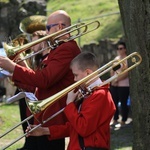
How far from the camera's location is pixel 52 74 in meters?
4.44

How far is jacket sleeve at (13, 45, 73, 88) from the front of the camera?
173 inches

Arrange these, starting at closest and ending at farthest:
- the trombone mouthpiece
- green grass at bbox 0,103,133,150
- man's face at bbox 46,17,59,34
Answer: the trombone mouthpiece → man's face at bbox 46,17,59,34 → green grass at bbox 0,103,133,150

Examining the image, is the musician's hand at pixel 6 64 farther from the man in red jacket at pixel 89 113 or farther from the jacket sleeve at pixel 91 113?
the jacket sleeve at pixel 91 113

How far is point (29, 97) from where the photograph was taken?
4.46 m

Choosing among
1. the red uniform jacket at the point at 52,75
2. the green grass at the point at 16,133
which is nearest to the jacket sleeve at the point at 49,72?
the red uniform jacket at the point at 52,75

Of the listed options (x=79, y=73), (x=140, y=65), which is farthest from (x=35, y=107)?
(x=140, y=65)

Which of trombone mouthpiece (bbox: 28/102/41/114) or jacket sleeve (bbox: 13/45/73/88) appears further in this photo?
jacket sleeve (bbox: 13/45/73/88)

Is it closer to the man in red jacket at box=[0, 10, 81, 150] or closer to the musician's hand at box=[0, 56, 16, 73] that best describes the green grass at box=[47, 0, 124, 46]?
the man in red jacket at box=[0, 10, 81, 150]

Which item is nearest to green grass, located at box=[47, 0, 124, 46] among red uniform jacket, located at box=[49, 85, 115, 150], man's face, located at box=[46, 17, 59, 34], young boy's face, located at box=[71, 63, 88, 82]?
man's face, located at box=[46, 17, 59, 34]

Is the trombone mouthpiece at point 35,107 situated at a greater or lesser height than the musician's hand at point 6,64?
lesser

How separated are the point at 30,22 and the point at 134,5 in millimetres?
1705

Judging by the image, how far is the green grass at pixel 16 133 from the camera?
24.0ft

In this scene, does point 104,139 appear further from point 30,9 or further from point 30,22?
point 30,9

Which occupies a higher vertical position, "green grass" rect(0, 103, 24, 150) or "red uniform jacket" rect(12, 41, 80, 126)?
"red uniform jacket" rect(12, 41, 80, 126)
